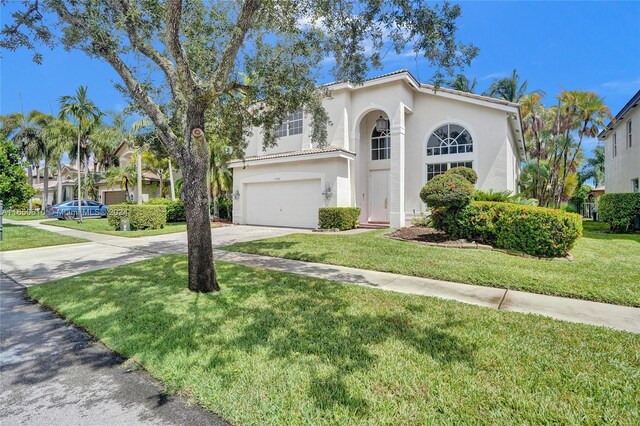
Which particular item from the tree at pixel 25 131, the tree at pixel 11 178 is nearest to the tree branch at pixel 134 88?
the tree at pixel 11 178

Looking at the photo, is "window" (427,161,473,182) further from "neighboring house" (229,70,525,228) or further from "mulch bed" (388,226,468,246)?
"mulch bed" (388,226,468,246)

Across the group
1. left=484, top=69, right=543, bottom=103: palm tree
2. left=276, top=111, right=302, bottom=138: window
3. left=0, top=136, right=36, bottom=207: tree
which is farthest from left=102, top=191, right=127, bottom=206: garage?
left=484, top=69, right=543, bottom=103: palm tree

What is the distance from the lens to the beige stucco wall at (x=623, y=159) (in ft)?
51.6

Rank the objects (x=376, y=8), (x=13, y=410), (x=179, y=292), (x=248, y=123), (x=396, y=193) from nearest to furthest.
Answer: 1. (x=13, y=410)
2. (x=179, y=292)
3. (x=376, y=8)
4. (x=248, y=123)
5. (x=396, y=193)

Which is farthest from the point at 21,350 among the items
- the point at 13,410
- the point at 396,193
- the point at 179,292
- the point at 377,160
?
the point at 377,160

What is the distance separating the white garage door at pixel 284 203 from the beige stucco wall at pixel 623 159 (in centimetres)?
1560

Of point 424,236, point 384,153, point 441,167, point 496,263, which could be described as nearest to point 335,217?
point 424,236

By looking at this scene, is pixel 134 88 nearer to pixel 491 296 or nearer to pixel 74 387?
pixel 74 387

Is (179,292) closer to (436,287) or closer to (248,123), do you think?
(436,287)

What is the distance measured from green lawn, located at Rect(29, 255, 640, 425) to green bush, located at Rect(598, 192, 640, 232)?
13990 millimetres

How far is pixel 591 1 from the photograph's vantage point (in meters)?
9.30

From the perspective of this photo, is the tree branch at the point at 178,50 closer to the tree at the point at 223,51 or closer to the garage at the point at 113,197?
the tree at the point at 223,51

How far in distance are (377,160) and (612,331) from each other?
1439 centimetres

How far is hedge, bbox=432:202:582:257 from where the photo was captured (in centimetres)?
813
